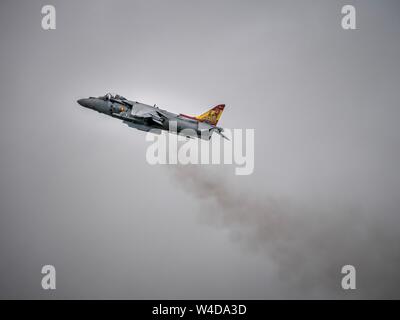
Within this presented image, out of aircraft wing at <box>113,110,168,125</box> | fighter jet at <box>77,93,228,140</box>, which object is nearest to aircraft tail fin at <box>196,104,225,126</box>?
fighter jet at <box>77,93,228,140</box>

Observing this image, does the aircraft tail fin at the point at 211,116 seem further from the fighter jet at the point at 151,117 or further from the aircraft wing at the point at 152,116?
the aircraft wing at the point at 152,116

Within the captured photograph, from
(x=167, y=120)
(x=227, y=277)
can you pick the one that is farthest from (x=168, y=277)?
(x=167, y=120)

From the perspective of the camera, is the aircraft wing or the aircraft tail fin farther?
the aircraft tail fin

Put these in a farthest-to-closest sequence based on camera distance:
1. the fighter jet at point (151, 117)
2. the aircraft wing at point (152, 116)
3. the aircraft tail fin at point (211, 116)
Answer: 1. the aircraft tail fin at point (211, 116)
2. the fighter jet at point (151, 117)
3. the aircraft wing at point (152, 116)

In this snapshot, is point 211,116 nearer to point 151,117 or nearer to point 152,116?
point 152,116

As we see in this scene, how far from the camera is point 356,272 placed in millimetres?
92688

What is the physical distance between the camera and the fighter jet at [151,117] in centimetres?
5375

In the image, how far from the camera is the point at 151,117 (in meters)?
53.2

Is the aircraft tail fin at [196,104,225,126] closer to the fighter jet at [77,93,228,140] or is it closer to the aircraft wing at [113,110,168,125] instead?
the fighter jet at [77,93,228,140]

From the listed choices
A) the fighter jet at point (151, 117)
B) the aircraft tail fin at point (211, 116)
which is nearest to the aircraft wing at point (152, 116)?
the fighter jet at point (151, 117)

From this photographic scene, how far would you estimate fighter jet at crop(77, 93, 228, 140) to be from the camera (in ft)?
176
